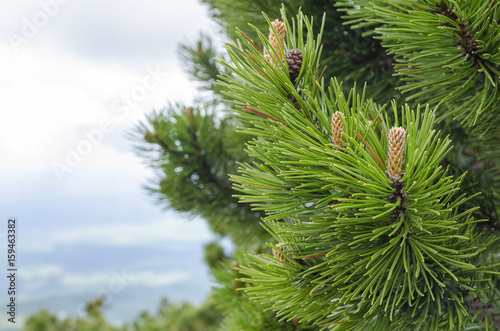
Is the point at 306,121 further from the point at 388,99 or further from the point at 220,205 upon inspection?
the point at 220,205

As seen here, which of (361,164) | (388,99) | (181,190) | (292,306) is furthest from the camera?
(181,190)

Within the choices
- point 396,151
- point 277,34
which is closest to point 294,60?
point 277,34

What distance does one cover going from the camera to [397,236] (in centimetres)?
39

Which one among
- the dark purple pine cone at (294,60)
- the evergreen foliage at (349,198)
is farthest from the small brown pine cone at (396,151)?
the dark purple pine cone at (294,60)

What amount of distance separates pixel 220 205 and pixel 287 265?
1.72ft

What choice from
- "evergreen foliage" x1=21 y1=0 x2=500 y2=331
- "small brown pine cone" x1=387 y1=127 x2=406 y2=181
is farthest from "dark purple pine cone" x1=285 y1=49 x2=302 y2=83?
"small brown pine cone" x1=387 y1=127 x2=406 y2=181

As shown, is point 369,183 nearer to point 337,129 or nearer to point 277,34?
point 337,129

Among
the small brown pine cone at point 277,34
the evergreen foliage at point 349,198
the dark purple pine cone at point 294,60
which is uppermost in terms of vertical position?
the small brown pine cone at point 277,34

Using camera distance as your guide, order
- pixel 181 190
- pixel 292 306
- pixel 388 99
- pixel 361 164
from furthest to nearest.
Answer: pixel 181 190 → pixel 388 99 → pixel 292 306 → pixel 361 164

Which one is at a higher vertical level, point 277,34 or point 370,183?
point 277,34

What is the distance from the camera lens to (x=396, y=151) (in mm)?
353

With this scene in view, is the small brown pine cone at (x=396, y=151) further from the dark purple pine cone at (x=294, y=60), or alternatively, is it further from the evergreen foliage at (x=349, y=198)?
the dark purple pine cone at (x=294, y=60)

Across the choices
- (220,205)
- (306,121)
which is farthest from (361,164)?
(220,205)

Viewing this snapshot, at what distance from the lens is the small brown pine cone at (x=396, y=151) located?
35 centimetres
